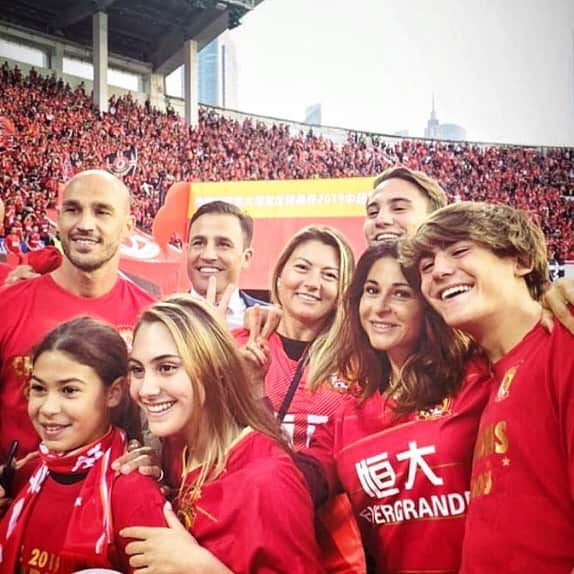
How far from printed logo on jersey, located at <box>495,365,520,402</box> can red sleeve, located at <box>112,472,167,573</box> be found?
964mm

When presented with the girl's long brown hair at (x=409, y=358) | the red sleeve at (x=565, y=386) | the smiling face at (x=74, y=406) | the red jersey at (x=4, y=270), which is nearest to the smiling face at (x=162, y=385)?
the smiling face at (x=74, y=406)

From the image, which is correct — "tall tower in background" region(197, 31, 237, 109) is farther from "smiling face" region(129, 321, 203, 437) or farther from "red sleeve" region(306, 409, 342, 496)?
"red sleeve" region(306, 409, 342, 496)

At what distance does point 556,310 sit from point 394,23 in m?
1.02

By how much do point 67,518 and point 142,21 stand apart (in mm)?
1538

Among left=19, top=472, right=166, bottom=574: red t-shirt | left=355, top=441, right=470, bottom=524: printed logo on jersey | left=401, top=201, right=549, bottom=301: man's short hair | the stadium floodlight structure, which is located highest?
the stadium floodlight structure

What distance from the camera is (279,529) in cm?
202

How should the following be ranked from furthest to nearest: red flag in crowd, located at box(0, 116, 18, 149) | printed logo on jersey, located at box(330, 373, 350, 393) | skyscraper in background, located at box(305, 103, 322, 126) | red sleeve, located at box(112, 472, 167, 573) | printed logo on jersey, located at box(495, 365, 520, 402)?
red flag in crowd, located at box(0, 116, 18, 149)
skyscraper in background, located at box(305, 103, 322, 126)
red sleeve, located at box(112, 472, 167, 573)
printed logo on jersey, located at box(330, 373, 350, 393)
printed logo on jersey, located at box(495, 365, 520, 402)

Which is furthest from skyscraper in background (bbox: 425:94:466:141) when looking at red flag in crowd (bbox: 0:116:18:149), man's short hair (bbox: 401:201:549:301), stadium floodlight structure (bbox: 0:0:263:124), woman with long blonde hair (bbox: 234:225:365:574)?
red flag in crowd (bbox: 0:116:18:149)

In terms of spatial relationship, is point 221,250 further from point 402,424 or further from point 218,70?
point 402,424

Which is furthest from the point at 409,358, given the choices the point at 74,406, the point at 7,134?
the point at 7,134

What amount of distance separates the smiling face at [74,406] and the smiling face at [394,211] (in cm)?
89

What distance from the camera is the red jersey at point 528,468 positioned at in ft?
5.57

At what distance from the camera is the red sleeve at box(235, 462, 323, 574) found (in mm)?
1997

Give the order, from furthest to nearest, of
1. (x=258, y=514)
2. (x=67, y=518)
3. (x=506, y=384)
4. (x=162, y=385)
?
(x=67, y=518), (x=162, y=385), (x=258, y=514), (x=506, y=384)
